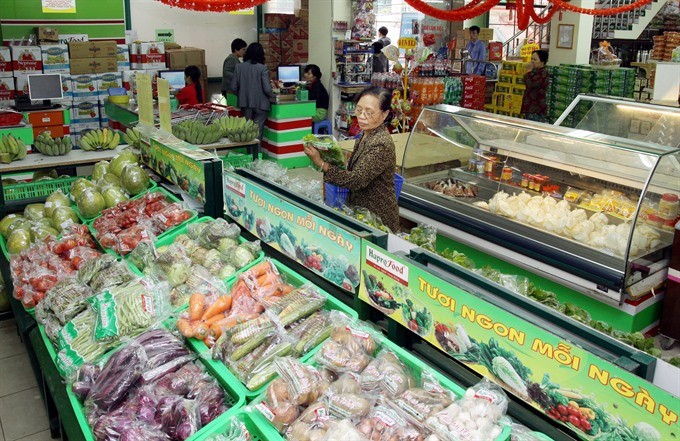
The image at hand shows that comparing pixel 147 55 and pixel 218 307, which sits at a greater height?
pixel 147 55

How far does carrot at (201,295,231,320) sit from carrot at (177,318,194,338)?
8 cm

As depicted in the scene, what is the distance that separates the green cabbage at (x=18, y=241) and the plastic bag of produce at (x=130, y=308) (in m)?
1.51

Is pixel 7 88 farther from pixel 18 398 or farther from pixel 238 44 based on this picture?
pixel 18 398

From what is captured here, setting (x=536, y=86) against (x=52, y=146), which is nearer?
(x=52, y=146)

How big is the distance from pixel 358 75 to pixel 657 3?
31.2 ft

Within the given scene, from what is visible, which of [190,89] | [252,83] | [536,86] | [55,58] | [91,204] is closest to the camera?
[91,204]

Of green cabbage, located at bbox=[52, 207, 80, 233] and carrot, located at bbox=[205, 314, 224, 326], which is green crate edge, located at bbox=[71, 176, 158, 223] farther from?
carrot, located at bbox=[205, 314, 224, 326]

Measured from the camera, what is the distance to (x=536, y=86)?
1124 cm

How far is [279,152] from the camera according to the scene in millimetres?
9656

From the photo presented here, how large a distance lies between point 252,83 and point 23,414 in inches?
249

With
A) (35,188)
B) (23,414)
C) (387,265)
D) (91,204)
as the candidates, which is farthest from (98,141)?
(387,265)

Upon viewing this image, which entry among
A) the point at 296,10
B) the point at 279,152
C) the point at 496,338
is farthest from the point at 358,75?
the point at 496,338

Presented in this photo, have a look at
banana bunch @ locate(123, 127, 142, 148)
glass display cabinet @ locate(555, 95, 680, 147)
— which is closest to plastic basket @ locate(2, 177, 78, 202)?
banana bunch @ locate(123, 127, 142, 148)

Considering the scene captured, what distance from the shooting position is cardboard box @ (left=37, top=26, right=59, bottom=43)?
1094 centimetres
